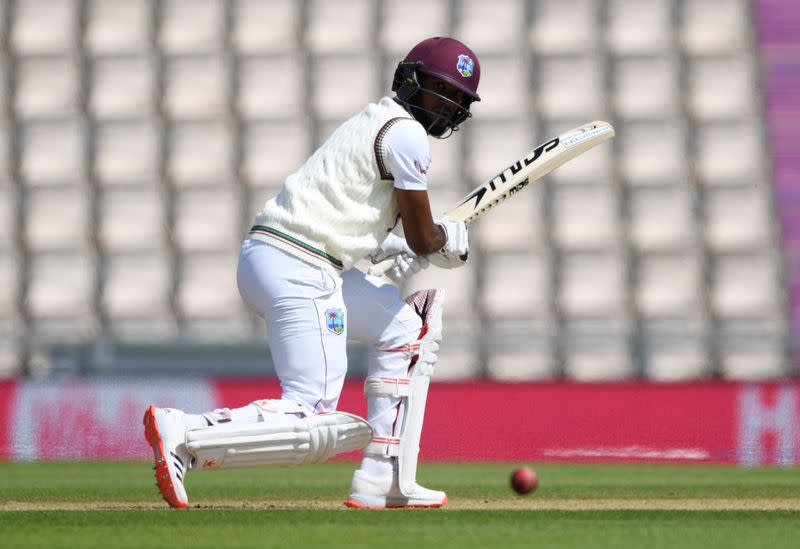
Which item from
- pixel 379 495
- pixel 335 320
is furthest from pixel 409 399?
pixel 335 320

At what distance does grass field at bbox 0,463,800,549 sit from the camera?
334 cm

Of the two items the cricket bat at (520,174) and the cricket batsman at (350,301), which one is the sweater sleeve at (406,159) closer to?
the cricket batsman at (350,301)

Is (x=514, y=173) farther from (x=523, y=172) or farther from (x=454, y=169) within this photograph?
(x=454, y=169)

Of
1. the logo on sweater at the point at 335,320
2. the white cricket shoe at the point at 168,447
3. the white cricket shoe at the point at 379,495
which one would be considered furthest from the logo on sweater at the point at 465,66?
the white cricket shoe at the point at 168,447

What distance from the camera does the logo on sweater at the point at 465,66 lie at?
435 centimetres

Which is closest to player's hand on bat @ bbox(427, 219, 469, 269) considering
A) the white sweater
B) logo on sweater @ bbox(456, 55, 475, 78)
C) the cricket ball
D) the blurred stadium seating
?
the white sweater

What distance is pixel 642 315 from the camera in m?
9.73

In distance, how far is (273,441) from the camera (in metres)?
3.92

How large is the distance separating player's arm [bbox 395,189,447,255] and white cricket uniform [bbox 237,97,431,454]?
0.13 ft

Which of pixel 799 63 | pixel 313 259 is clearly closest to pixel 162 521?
pixel 313 259

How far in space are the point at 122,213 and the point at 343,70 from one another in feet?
6.67

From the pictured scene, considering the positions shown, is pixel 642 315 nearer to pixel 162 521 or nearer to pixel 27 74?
pixel 27 74

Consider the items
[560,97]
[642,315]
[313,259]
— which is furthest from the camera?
[560,97]

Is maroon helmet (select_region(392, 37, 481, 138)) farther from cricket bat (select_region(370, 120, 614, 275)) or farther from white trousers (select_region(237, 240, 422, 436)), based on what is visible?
white trousers (select_region(237, 240, 422, 436))
